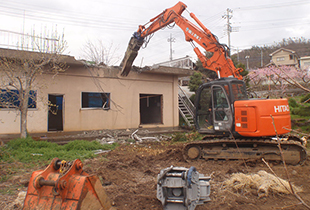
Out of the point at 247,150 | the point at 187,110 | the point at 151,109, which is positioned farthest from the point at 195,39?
the point at 151,109

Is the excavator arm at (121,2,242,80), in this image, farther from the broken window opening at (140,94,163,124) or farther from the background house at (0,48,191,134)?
the broken window opening at (140,94,163,124)

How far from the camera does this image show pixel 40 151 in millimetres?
7887

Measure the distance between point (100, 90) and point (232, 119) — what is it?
709cm

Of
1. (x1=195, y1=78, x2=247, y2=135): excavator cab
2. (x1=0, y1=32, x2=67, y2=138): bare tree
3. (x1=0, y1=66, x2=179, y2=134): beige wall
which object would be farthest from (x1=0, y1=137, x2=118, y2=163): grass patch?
(x1=195, y1=78, x2=247, y2=135): excavator cab

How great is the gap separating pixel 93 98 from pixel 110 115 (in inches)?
48.0

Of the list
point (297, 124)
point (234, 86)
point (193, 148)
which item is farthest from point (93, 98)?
point (297, 124)

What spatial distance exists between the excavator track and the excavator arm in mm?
2216

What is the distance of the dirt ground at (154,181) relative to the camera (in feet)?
13.5

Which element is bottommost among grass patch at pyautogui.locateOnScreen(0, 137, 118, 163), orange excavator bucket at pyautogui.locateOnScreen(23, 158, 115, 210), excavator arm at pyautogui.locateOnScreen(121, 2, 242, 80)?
grass patch at pyautogui.locateOnScreen(0, 137, 118, 163)

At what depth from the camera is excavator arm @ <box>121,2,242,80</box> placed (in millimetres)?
7652

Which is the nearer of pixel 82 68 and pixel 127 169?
pixel 127 169

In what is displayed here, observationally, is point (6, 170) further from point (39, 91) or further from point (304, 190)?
point (304, 190)

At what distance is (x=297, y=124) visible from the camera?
1231 cm

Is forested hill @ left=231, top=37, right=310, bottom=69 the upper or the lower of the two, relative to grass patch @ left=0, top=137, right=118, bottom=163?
upper
